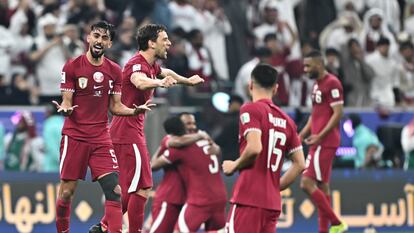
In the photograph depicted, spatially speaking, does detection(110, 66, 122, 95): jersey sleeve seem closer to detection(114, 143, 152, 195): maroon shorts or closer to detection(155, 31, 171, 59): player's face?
detection(155, 31, 171, 59): player's face

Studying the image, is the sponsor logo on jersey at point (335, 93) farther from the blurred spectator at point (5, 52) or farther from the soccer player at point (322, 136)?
the blurred spectator at point (5, 52)

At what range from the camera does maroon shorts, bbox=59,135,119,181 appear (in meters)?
15.0

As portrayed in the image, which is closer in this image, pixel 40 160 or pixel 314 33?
pixel 40 160

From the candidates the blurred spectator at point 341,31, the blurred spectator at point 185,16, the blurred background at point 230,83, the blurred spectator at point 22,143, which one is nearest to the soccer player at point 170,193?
the blurred background at point 230,83

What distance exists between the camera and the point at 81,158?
15.0 m

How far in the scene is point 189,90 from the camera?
2467 cm

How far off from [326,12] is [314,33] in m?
0.78

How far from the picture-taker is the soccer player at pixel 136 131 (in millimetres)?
15297

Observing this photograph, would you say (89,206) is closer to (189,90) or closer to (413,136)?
(189,90)

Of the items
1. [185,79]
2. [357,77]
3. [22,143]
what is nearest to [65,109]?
[185,79]

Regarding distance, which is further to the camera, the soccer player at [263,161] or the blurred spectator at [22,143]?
the blurred spectator at [22,143]

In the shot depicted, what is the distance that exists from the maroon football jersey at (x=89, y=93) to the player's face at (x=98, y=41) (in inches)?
6.4

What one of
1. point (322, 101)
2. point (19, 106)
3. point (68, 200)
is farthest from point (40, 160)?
A: point (68, 200)

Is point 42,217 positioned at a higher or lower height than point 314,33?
lower
